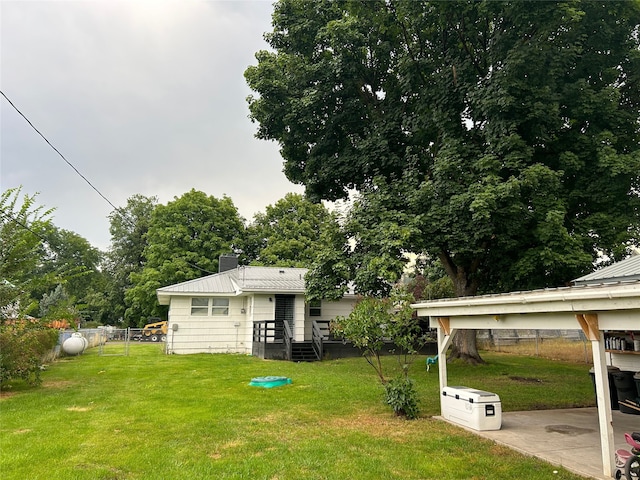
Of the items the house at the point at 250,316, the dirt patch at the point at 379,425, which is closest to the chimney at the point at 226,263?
the house at the point at 250,316

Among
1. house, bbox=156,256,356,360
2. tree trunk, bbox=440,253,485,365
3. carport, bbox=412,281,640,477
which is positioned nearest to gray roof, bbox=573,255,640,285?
carport, bbox=412,281,640,477

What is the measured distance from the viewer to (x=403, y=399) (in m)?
7.04

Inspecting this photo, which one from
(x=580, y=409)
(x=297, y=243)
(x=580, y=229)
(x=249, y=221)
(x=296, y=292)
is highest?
(x=249, y=221)

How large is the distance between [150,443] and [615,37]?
545 inches

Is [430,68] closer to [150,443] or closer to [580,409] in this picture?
[580,409]

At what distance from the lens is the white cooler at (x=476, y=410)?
248 inches

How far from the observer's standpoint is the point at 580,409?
8086mm

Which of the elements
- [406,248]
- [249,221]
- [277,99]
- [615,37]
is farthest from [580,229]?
[249,221]

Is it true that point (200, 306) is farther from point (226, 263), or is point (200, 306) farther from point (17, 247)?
point (17, 247)

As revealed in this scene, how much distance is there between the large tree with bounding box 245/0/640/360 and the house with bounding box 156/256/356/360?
17.8 ft

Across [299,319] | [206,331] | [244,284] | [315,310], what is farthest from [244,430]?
[206,331]

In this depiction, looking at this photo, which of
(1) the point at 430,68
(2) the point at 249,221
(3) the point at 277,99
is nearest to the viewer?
(1) the point at 430,68

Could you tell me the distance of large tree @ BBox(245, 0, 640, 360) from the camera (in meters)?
10.0

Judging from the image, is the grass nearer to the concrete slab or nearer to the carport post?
the concrete slab
